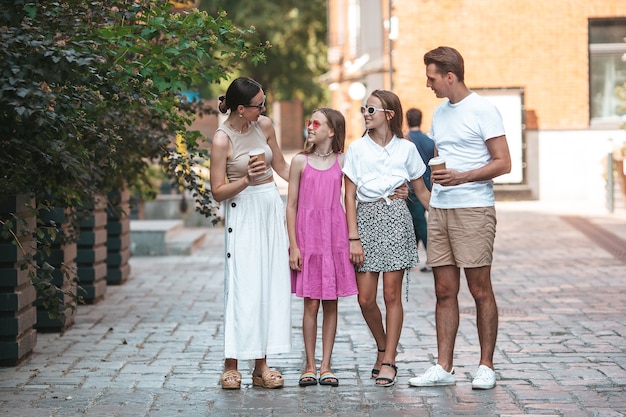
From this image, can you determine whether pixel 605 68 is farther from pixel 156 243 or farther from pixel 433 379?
pixel 433 379

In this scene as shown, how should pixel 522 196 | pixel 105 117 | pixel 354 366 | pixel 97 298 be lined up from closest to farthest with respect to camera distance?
pixel 354 366, pixel 105 117, pixel 97 298, pixel 522 196

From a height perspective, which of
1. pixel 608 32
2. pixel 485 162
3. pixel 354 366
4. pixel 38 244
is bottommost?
pixel 354 366

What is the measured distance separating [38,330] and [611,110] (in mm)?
20055

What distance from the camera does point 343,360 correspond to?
8172 millimetres

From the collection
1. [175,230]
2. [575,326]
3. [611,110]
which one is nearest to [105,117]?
[575,326]

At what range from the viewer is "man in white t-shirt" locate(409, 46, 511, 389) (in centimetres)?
696

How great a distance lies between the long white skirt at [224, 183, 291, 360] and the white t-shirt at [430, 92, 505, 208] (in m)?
1.02

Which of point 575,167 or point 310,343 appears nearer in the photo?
point 310,343

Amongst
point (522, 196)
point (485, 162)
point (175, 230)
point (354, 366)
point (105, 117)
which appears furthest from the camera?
point (522, 196)

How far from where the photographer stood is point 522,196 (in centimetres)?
2641

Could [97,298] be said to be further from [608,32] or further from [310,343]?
[608,32]

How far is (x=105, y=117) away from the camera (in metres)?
8.80

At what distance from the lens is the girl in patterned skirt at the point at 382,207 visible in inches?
286

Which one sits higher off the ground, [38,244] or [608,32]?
[608,32]
